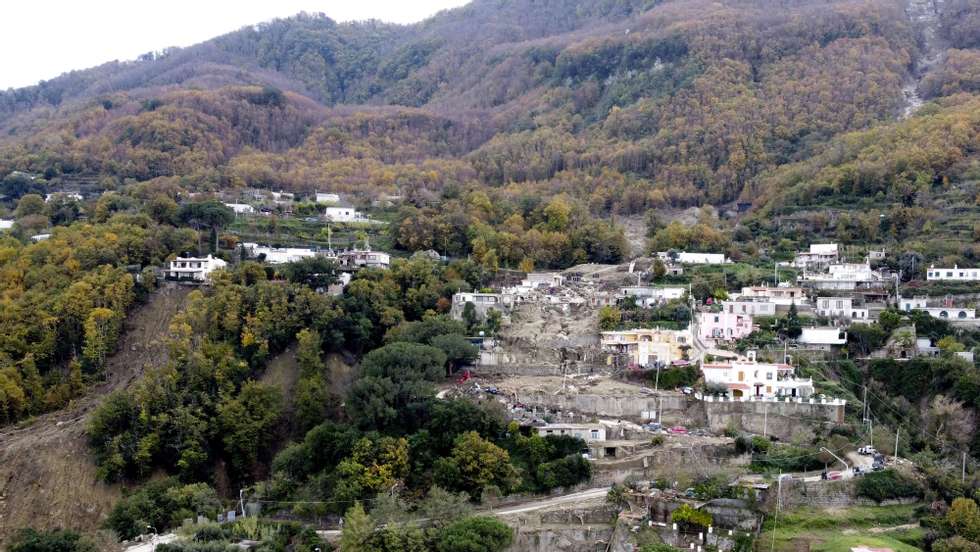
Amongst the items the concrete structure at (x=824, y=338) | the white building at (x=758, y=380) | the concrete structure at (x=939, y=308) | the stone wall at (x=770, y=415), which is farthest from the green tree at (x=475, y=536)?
the concrete structure at (x=939, y=308)

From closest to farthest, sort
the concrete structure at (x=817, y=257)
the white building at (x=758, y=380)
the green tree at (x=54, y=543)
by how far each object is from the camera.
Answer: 1. the green tree at (x=54, y=543)
2. the white building at (x=758, y=380)
3. the concrete structure at (x=817, y=257)

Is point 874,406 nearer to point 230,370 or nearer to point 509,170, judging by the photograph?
point 230,370

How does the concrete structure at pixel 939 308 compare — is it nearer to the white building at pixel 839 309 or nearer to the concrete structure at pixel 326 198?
the white building at pixel 839 309

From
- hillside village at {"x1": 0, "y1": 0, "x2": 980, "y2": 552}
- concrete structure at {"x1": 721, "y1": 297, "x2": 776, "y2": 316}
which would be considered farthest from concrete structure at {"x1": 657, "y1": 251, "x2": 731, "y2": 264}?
concrete structure at {"x1": 721, "y1": 297, "x2": 776, "y2": 316}

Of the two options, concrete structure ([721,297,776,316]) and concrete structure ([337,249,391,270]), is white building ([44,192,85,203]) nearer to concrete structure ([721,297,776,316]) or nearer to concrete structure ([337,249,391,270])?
concrete structure ([337,249,391,270])

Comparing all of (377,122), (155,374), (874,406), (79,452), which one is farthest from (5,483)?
(377,122)

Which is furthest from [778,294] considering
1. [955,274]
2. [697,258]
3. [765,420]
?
[765,420]
